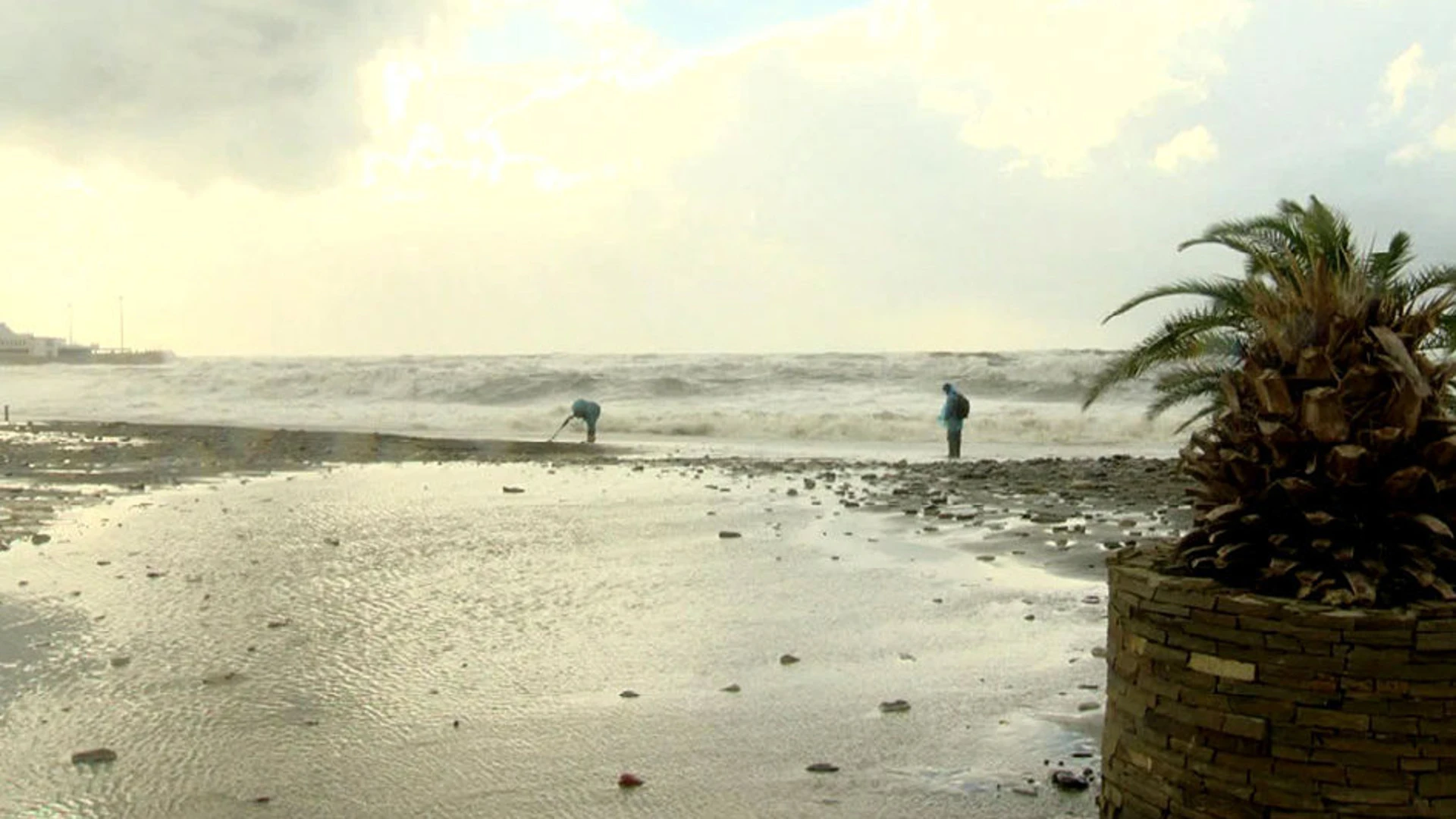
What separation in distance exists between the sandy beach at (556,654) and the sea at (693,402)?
539 inches

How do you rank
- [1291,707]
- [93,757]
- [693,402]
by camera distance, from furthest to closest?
[693,402] → [93,757] → [1291,707]

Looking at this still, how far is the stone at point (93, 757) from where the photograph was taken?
5.72 metres

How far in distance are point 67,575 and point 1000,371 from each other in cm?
5109

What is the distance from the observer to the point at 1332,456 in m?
4.35

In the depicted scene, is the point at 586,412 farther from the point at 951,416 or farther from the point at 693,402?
the point at 693,402

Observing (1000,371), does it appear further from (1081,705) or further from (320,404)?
(1081,705)

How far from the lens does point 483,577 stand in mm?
10836

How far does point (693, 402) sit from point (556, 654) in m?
41.3

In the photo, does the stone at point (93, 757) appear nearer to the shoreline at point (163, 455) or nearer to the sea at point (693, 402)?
the shoreline at point (163, 455)

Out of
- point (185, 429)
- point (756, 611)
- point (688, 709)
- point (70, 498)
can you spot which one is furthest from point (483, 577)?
point (185, 429)

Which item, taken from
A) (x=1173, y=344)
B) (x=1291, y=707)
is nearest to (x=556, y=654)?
(x=1291, y=707)

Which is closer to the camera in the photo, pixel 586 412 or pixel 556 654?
pixel 556 654

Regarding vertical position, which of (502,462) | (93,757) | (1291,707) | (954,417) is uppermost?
(954,417)

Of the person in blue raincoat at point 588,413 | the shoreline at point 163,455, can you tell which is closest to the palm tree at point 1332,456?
the shoreline at point 163,455
